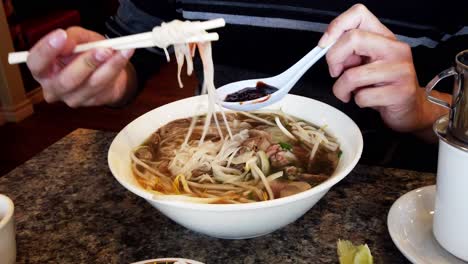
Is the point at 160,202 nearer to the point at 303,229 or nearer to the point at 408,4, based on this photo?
the point at 303,229

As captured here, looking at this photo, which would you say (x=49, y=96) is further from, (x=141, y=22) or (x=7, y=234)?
(x=141, y=22)

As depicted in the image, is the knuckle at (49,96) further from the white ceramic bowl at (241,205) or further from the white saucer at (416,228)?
the white saucer at (416,228)

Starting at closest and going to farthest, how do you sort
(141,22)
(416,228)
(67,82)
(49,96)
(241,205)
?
1. (241,205)
2. (416,228)
3. (67,82)
4. (49,96)
5. (141,22)

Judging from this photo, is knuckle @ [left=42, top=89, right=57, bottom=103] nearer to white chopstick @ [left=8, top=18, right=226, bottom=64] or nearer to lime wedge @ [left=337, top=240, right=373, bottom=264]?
white chopstick @ [left=8, top=18, right=226, bottom=64]

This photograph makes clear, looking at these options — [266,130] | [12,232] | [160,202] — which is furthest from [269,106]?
[12,232]

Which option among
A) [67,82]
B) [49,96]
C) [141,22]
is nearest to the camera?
[67,82]

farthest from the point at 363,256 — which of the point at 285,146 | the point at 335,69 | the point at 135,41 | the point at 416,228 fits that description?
the point at 135,41
